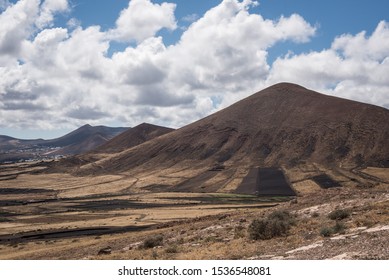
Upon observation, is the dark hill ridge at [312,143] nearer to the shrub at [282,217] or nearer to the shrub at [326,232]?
the shrub at [282,217]

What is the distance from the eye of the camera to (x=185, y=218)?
69.1 m

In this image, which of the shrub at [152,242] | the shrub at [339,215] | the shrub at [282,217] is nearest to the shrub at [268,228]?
the shrub at [282,217]

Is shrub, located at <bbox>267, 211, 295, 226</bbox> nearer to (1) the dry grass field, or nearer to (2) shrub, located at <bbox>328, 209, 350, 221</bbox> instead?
(1) the dry grass field

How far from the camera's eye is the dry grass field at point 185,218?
22.9 m

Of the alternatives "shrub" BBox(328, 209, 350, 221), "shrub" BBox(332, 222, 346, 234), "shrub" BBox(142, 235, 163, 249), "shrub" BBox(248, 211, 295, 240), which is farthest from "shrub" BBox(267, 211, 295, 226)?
"shrub" BBox(142, 235, 163, 249)

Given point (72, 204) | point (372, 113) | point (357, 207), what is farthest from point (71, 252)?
point (372, 113)

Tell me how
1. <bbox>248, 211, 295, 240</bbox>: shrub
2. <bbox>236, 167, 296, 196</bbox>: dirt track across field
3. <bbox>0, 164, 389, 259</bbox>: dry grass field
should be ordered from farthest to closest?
1. <bbox>236, 167, 296, 196</bbox>: dirt track across field
2. <bbox>248, 211, 295, 240</bbox>: shrub
3. <bbox>0, 164, 389, 259</bbox>: dry grass field

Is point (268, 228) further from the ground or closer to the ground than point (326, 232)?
closer to the ground

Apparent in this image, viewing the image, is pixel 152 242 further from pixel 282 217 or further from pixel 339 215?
pixel 339 215

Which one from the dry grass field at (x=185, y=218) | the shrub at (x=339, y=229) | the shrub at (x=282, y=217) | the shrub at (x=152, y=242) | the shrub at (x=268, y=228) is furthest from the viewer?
the shrub at (x=152, y=242)

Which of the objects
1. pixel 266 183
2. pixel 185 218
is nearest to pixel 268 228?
pixel 185 218

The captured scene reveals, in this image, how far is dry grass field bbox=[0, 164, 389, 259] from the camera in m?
22.9

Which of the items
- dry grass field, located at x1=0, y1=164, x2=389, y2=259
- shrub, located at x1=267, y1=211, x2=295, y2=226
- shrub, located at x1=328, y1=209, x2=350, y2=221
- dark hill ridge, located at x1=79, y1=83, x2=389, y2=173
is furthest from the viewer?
dark hill ridge, located at x1=79, y1=83, x2=389, y2=173

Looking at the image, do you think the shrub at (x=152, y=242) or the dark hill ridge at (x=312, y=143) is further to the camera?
the dark hill ridge at (x=312, y=143)
